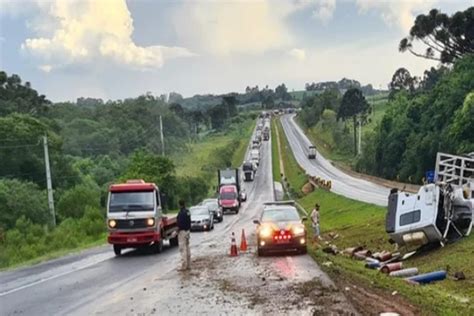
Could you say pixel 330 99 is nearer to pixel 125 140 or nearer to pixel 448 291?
pixel 125 140

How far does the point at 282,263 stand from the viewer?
18.9 meters

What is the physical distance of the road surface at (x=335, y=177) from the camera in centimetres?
5522

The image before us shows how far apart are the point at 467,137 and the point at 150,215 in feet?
111

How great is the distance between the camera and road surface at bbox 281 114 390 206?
2174 inches

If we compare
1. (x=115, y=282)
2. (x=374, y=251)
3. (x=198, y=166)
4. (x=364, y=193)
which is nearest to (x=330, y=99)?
(x=198, y=166)

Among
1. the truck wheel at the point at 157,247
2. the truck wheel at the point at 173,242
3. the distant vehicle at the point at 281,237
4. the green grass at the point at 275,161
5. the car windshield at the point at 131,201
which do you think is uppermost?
A: the car windshield at the point at 131,201

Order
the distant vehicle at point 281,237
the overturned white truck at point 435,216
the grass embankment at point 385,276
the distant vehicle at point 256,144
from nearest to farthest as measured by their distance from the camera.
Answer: the grass embankment at point 385,276 → the distant vehicle at point 281,237 → the overturned white truck at point 435,216 → the distant vehicle at point 256,144

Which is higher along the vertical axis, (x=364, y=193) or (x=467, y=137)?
(x=467, y=137)

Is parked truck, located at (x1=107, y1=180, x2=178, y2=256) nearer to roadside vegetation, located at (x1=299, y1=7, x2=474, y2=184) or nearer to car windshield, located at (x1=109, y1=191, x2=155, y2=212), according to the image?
car windshield, located at (x1=109, y1=191, x2=155, y2=212)

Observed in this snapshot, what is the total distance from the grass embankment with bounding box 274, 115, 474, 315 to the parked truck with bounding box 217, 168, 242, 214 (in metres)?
15.2

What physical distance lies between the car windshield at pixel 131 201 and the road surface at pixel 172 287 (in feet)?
6.22

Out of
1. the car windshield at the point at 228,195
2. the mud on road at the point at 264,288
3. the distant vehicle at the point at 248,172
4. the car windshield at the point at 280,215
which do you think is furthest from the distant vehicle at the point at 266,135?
the mud on road at the point at 264,288

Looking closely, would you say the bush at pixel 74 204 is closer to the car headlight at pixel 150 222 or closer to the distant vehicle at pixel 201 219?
the distant vehicle at pixel 201 219

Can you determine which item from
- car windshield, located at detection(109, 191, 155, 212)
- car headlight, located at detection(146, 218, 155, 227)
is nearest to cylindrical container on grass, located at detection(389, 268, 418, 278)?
car headlight, located at detection(146, 218, 155, 227)
